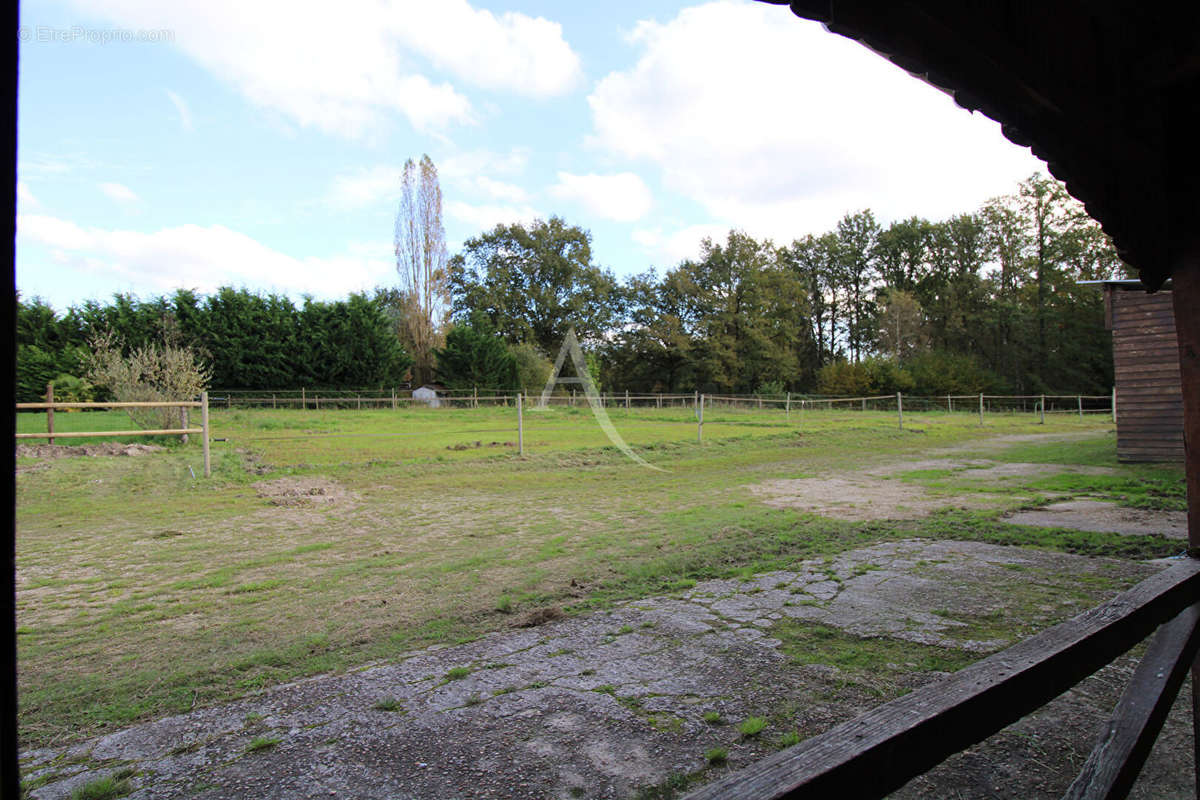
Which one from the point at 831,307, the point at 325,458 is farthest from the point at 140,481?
the point at 831,307

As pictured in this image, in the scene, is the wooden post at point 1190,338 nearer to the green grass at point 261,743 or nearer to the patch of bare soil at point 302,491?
the green grass at point 261,743

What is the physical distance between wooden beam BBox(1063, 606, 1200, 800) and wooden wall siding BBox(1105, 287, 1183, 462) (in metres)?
9.35

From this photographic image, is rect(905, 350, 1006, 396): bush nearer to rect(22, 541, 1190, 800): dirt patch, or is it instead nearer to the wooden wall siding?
the wooden wall siding

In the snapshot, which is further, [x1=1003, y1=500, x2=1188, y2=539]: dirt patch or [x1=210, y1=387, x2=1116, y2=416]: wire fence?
[x1=210, y1=387, x2=1116, y2=416]: wire fence

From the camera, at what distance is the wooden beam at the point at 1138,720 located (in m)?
1.57

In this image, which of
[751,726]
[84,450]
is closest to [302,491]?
[84,450]

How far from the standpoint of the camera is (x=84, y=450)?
1107 cm

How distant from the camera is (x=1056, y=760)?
2002mm

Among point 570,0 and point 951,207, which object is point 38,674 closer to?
point 570,0

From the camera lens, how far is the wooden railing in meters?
0.87

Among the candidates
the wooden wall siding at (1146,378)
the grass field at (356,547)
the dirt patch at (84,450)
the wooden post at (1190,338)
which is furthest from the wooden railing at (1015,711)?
the dirt patch at (84,450)

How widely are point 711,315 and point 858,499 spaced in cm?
3659

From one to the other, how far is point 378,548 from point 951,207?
50.9m

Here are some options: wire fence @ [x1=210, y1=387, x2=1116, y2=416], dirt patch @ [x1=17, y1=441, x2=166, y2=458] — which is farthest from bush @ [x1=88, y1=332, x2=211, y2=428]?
wire fence @ [x1=210, y1=387, x2=1116, y2=416]
